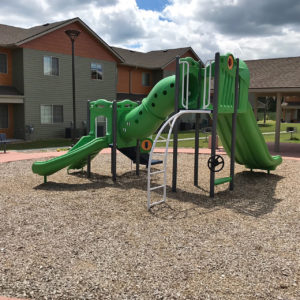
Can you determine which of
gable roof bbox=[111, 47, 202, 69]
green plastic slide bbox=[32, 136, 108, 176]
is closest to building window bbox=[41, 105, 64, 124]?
gable roof bbox=[111, 47, 202, 69]

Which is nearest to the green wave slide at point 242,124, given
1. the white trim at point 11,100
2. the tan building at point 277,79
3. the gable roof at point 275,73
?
the tan building at point 277,79

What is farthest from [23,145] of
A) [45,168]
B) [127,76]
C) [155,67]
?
[155,67]

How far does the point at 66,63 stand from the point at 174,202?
18.0 m

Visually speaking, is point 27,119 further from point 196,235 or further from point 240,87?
point 196,235

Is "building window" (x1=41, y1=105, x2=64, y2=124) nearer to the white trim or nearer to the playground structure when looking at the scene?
the white trim

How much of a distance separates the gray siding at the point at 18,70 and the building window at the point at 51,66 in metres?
1.63

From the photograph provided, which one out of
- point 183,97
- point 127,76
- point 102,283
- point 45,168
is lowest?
point 102,283

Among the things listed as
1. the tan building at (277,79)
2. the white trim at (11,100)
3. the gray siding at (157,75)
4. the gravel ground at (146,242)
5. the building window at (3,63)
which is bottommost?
the gravel ground at (146,242)

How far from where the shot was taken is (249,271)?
4648mm

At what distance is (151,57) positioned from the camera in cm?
3375

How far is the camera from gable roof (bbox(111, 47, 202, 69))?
30.8 meters

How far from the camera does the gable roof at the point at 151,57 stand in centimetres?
3075

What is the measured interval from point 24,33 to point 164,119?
17093 millimetres

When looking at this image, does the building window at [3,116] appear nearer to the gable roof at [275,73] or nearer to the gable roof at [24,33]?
the gable roof at [24,33]
